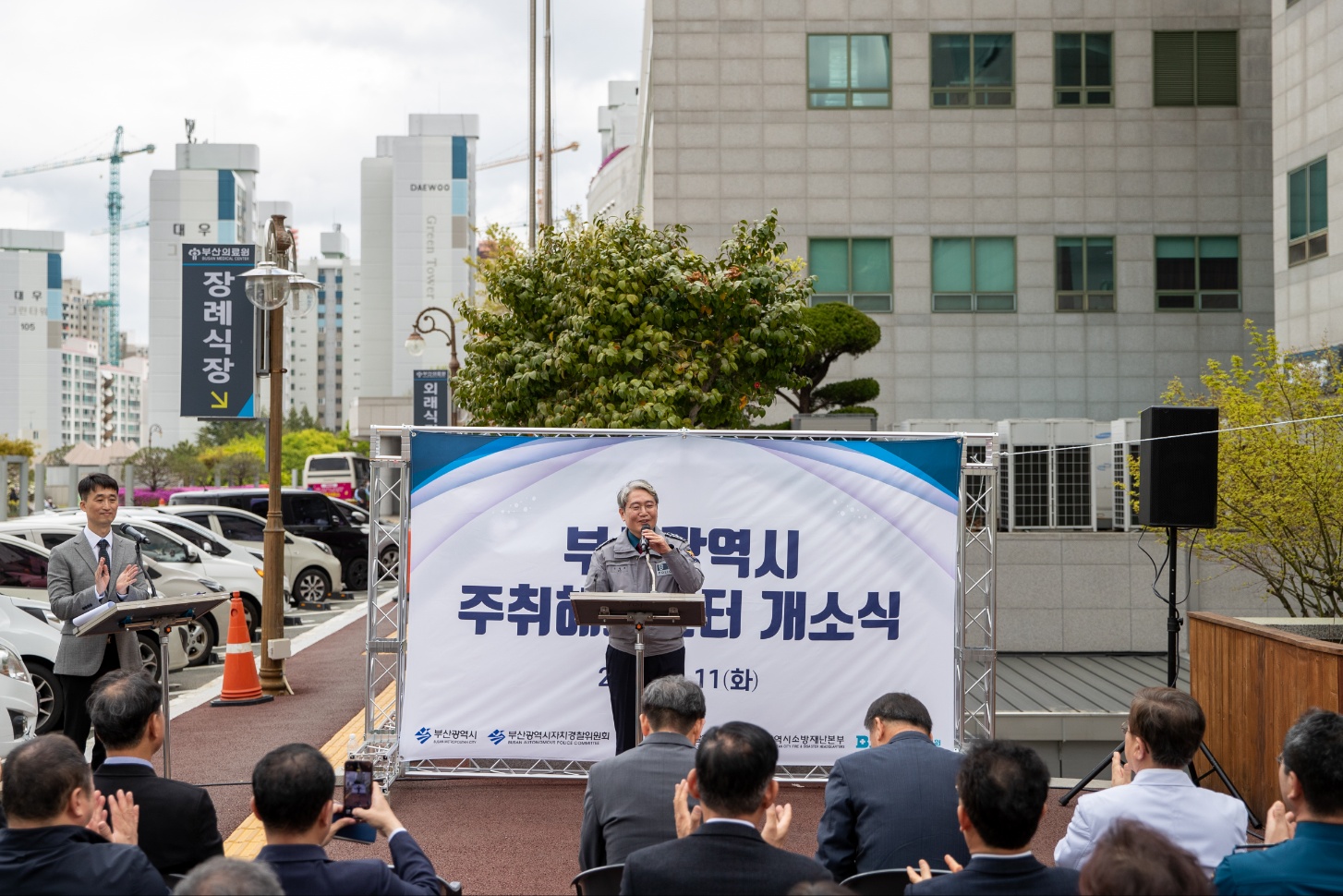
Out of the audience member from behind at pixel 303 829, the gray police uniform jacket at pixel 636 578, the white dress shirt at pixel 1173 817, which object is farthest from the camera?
the gray police uniform jacket at pixel 636 578

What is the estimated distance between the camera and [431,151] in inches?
5605

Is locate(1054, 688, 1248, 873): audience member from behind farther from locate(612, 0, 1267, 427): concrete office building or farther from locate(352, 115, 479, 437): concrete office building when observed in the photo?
locate(352, 115, 479, 437): concrete office building

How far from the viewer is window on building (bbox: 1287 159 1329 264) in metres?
19.5

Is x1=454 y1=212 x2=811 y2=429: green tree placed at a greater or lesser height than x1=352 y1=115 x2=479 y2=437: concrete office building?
lesser

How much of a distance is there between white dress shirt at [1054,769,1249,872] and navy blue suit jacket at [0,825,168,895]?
3.00 m

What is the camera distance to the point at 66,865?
3.52 meters

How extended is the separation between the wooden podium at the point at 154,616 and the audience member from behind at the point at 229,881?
148 inches

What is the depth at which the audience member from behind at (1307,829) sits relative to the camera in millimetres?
3605

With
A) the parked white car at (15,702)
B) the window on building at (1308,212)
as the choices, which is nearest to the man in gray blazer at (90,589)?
the parked white car at (15,702)

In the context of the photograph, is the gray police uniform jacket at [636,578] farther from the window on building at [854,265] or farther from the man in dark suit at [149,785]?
the window on building at [854,265]

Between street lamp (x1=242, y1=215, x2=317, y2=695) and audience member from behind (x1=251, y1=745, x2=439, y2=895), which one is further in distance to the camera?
street lamp (x1=242, y1=215, x2=317, y2=695)

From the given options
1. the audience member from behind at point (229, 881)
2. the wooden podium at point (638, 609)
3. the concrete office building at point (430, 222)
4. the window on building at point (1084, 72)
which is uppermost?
the concrete office building at point (430, 222)

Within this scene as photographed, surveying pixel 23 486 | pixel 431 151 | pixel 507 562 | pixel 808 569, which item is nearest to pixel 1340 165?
pixel 808 569

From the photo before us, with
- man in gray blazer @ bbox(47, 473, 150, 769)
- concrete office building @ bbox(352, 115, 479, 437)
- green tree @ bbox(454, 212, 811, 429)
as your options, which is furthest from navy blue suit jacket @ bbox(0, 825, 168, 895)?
concrete office building @ bbox(352, 115, 479, 437)
